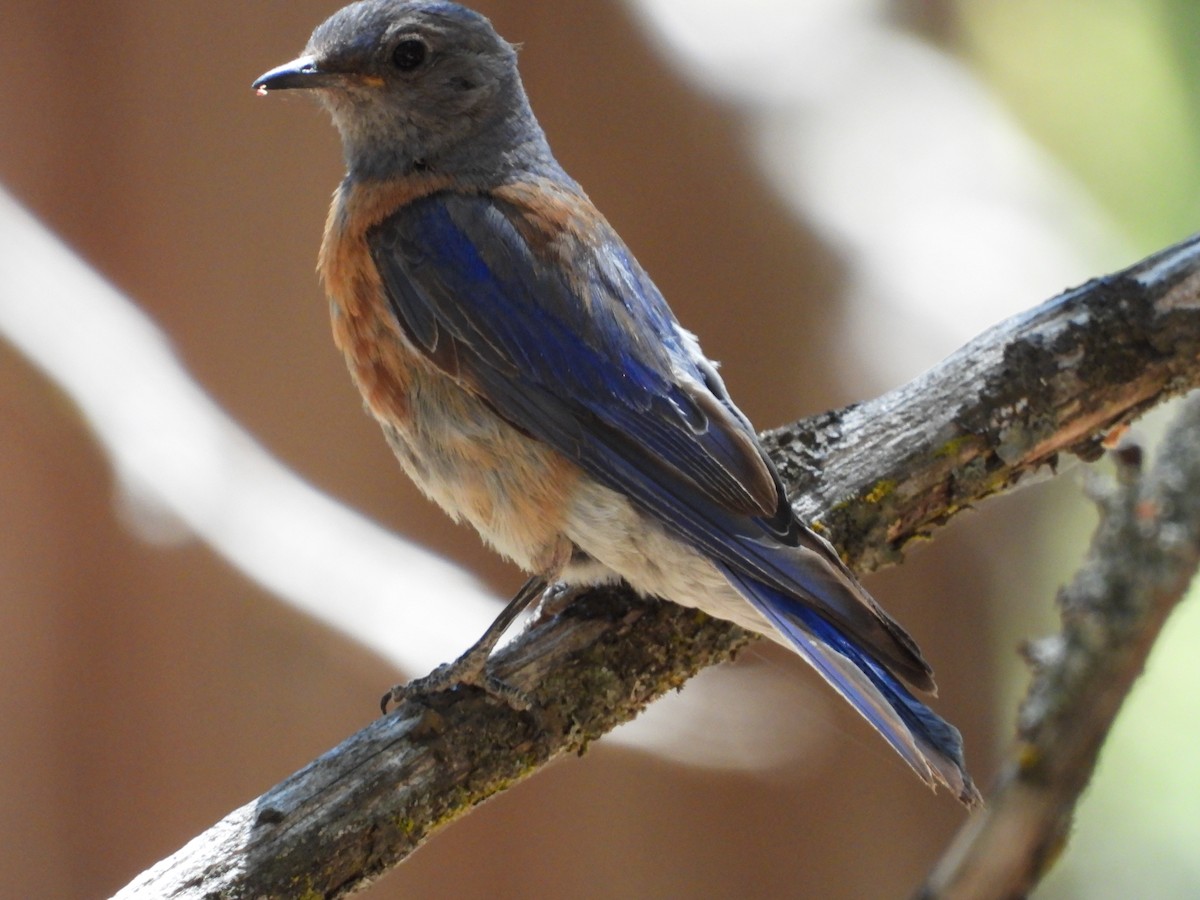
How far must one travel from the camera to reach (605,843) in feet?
10.0

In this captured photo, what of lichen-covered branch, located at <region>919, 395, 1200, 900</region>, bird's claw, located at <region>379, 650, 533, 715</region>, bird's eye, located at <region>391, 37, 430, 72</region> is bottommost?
bird's claw, located at <region>379, 650, 533, 715</region>

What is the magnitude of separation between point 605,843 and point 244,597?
1.15 meters

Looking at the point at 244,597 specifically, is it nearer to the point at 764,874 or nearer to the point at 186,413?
the point at 186,413

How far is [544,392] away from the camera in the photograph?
183 centimetres

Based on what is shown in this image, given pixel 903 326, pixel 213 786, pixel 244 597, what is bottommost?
pixel 213 786

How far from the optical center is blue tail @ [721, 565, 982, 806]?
155 cm

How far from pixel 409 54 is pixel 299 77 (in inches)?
8.6

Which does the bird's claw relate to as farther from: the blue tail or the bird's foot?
the blue tail

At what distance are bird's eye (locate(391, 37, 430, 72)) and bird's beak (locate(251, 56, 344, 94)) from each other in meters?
0.11

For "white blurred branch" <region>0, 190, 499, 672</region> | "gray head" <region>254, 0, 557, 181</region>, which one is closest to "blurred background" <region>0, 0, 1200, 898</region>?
"white blurred branch" <region>0, 190, 499, 672</region>

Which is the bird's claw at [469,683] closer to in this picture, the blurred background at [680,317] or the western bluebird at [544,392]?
the western bluebird at [544,392]

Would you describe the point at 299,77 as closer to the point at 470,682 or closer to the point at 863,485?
the point at 470,682

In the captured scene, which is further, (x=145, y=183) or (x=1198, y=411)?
(x=145, y=183)

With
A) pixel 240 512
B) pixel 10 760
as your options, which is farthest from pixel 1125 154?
pixel 10 760
